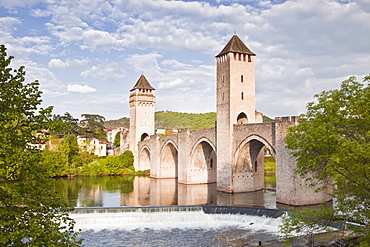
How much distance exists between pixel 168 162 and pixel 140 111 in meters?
11.9

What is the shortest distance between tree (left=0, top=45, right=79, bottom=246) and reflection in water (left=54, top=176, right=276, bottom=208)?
1581 centimetres

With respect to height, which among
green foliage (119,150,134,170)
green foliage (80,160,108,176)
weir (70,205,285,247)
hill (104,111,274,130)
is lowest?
weir (70,205,285,247)

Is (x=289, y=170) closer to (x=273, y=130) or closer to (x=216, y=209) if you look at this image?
(x=273, y=130)

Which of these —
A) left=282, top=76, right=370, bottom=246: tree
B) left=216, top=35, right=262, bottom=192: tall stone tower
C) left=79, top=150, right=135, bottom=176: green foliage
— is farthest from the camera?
left=79, top=150, right=135, bottom=176: green foliage

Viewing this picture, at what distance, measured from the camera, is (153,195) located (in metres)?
28.6

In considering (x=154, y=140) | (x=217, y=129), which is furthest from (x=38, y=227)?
(x=154, y=140)

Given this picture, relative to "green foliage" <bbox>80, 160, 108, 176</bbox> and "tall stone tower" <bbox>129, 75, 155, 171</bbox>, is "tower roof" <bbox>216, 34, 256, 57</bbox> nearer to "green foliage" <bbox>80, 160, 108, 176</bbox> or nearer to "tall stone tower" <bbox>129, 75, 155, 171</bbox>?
A: "tall stone tower" <bbox>129, 75, 155, 171</bbox>

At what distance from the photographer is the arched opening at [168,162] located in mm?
40772

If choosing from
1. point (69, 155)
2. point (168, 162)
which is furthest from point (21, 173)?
point (69, 155)

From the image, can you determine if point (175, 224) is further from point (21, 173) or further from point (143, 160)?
point (143, 160)

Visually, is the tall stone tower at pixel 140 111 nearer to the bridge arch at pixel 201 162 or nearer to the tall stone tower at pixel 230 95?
the bridge arch at pixel 201 162

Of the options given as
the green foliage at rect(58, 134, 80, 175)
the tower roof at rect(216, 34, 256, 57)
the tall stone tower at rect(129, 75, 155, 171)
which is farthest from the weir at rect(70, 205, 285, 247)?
the tall stone tower at rect(129, 75, 155, 171)

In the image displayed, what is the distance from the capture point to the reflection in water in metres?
24.2

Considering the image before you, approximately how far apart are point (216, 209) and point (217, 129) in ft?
32.0
